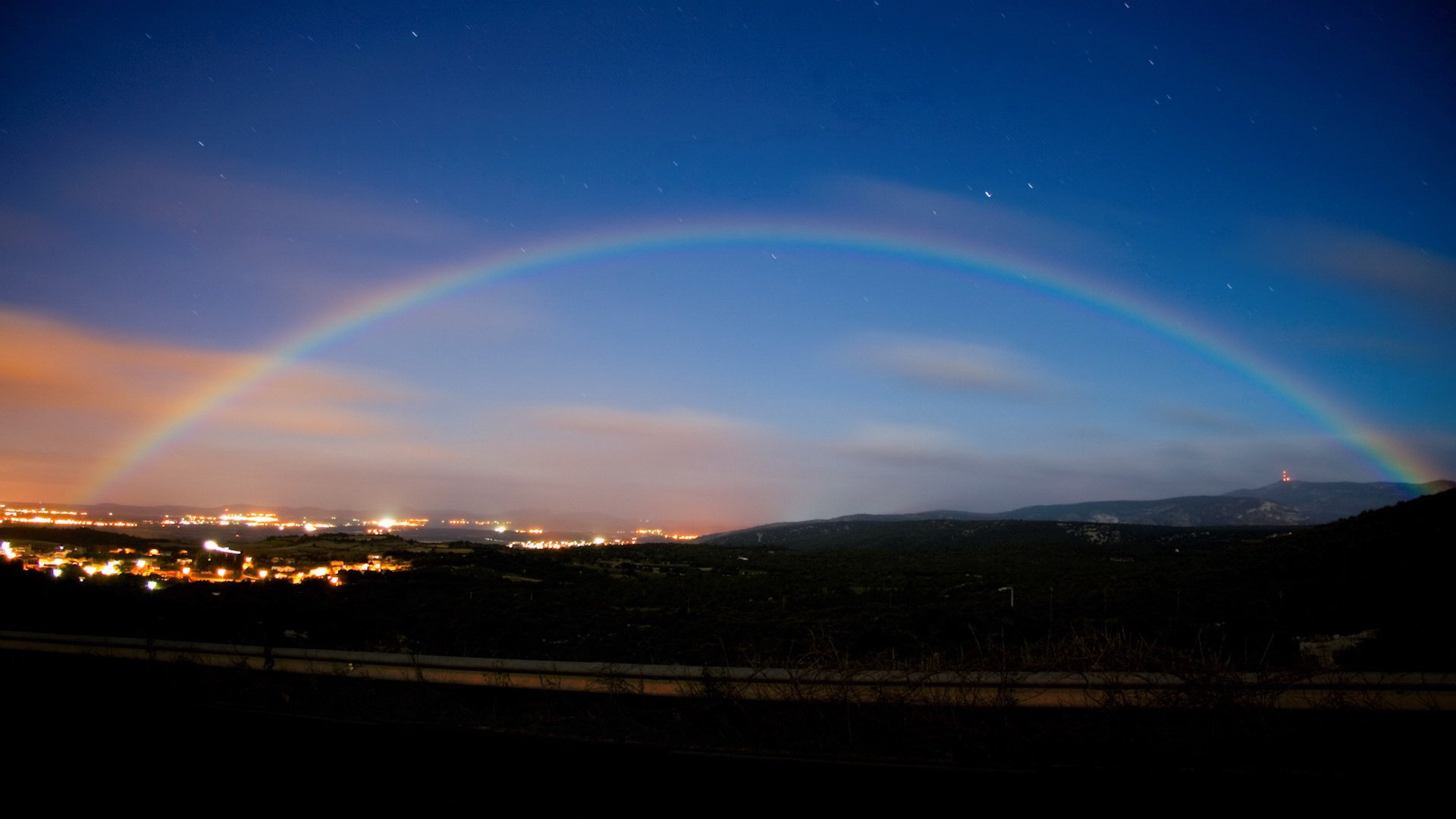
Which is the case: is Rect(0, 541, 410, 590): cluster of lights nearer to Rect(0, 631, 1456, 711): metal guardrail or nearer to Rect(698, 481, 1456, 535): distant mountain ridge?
Rect(0, 631, 1456, 711): metal guardrail

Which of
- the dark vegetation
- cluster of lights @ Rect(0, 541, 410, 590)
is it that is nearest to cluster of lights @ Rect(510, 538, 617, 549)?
the dark vegetation

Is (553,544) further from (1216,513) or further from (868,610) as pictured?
(1216,513)

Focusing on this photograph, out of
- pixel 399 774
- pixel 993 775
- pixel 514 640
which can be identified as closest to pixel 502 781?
pixel 399 774

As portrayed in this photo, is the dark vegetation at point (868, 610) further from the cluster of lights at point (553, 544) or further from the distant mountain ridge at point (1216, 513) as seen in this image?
the distant mountain ridge at point (1216, 513)

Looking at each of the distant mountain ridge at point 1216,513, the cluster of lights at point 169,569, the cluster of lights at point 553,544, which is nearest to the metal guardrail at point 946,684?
the cluster of lights at point 169,569

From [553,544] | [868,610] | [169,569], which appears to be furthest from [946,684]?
[553,544]

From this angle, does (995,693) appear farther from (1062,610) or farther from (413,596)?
(413,596)
